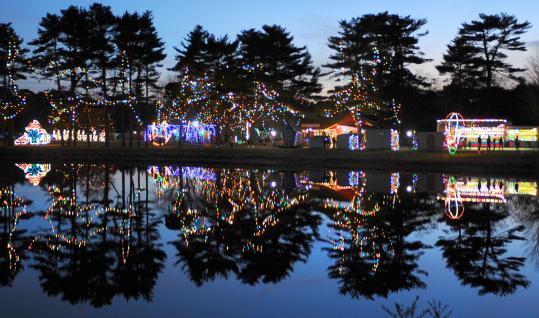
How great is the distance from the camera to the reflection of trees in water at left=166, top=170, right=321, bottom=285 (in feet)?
31.1

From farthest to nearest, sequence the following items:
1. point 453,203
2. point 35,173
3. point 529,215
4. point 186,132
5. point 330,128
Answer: point 186,132 → point 330,128 → point 35,173 → point 453,203 → point 529,215

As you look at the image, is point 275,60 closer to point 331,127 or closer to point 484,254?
point 331,127

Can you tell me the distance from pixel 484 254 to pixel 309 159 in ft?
77.9

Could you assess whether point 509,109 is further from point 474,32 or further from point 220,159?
point 220,159

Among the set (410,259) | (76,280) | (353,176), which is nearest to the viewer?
(76,280)

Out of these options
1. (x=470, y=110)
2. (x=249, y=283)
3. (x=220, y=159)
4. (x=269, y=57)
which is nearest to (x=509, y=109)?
(x=470, y=110)

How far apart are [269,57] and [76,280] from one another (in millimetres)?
43133

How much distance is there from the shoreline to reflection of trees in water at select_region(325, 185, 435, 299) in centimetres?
1296

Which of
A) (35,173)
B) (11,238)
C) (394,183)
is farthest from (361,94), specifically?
(11,238)

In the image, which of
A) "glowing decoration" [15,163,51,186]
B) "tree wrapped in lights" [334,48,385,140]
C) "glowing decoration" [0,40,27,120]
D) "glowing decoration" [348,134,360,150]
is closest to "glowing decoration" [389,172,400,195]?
"glowing decoration" [348,134,360,150]

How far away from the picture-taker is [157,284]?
338 inches

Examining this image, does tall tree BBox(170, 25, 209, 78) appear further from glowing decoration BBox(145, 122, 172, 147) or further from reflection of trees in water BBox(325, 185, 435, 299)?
reflection of trees in water BBox(325, 185, 435, 299)

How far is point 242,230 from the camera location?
12.6 m

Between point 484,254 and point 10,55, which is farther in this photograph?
point 10,55
